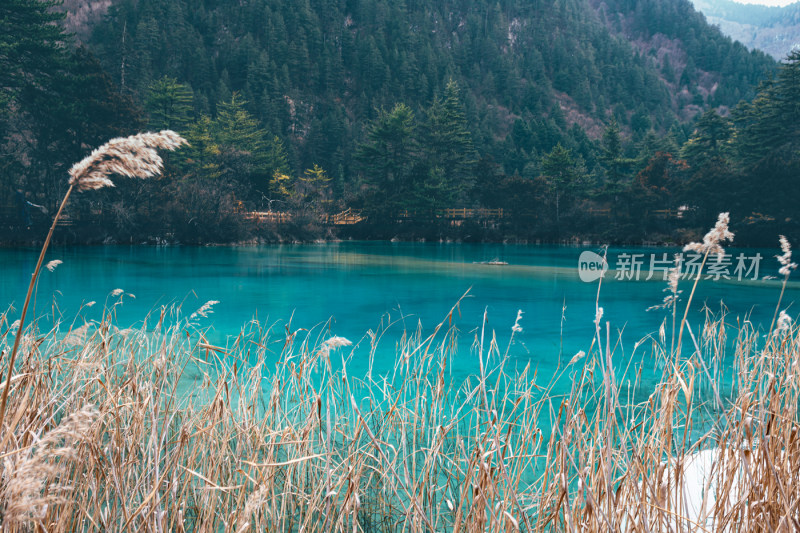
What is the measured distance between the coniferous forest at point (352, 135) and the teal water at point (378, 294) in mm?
7024

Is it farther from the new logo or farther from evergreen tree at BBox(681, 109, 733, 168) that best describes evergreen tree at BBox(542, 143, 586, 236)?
the new logo

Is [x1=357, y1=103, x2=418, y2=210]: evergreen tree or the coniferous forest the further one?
[x1=357, y1=103, x2=418, y2=210]: evergreen tree

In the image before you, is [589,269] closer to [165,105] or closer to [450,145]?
[450,145]

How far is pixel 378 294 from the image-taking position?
47.7 ft

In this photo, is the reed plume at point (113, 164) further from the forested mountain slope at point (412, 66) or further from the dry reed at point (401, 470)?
the forested mountain slope at point (412, 66)

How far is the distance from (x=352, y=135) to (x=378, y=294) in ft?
159

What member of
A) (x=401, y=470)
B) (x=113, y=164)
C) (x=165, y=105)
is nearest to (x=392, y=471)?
(x=113, y=164)

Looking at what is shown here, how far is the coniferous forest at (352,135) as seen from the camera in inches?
1153

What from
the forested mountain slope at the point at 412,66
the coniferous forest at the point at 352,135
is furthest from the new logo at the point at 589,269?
the forested mountain slope at the point at 412,66

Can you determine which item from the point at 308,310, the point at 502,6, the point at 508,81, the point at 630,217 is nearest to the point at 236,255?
the point at 308,310

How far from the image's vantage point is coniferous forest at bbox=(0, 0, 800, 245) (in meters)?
29.3

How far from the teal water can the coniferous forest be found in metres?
7.02

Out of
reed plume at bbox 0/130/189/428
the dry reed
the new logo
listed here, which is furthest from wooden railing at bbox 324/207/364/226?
reed plume at bbox 0/130/189/428

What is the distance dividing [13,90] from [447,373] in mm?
31963
